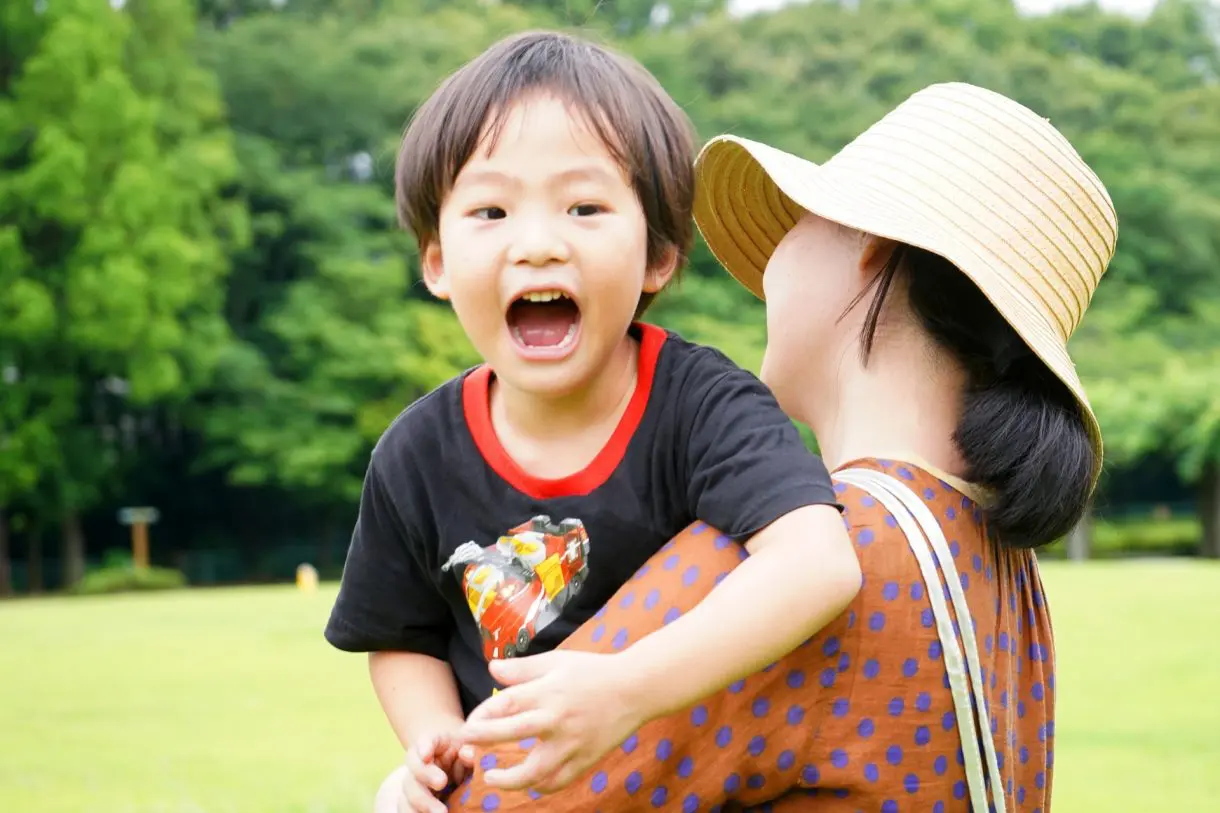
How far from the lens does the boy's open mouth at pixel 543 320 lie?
167 centimetres

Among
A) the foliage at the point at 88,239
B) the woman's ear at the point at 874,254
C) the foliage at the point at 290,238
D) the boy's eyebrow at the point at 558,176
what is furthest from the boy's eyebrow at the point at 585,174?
the foliage at the point at 88,239

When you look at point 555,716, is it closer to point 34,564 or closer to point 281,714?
point 281,714

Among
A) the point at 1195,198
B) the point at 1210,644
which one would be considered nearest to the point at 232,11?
the point at 1195,198

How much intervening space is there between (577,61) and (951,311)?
546 mm

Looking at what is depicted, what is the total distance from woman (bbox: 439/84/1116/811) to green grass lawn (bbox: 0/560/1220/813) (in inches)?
176

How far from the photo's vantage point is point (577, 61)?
68.1 inches

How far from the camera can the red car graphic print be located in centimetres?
167

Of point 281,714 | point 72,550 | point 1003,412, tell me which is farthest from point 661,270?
point 72,550

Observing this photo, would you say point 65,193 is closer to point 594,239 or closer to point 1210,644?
point 1210,644

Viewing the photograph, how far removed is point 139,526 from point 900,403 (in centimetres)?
2583

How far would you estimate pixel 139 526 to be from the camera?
26.0 metres

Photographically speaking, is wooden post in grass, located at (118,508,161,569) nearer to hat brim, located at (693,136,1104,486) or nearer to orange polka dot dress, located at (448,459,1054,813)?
hat brim, located at (693,136,1104,486)

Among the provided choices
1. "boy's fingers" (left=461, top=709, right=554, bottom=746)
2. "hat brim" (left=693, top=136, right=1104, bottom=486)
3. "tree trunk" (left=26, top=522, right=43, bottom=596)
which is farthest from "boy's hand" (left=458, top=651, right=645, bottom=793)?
"tree trunk" (left=26, top=522, right=43, bottom=596)

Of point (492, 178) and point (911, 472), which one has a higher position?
point (492, 178)
